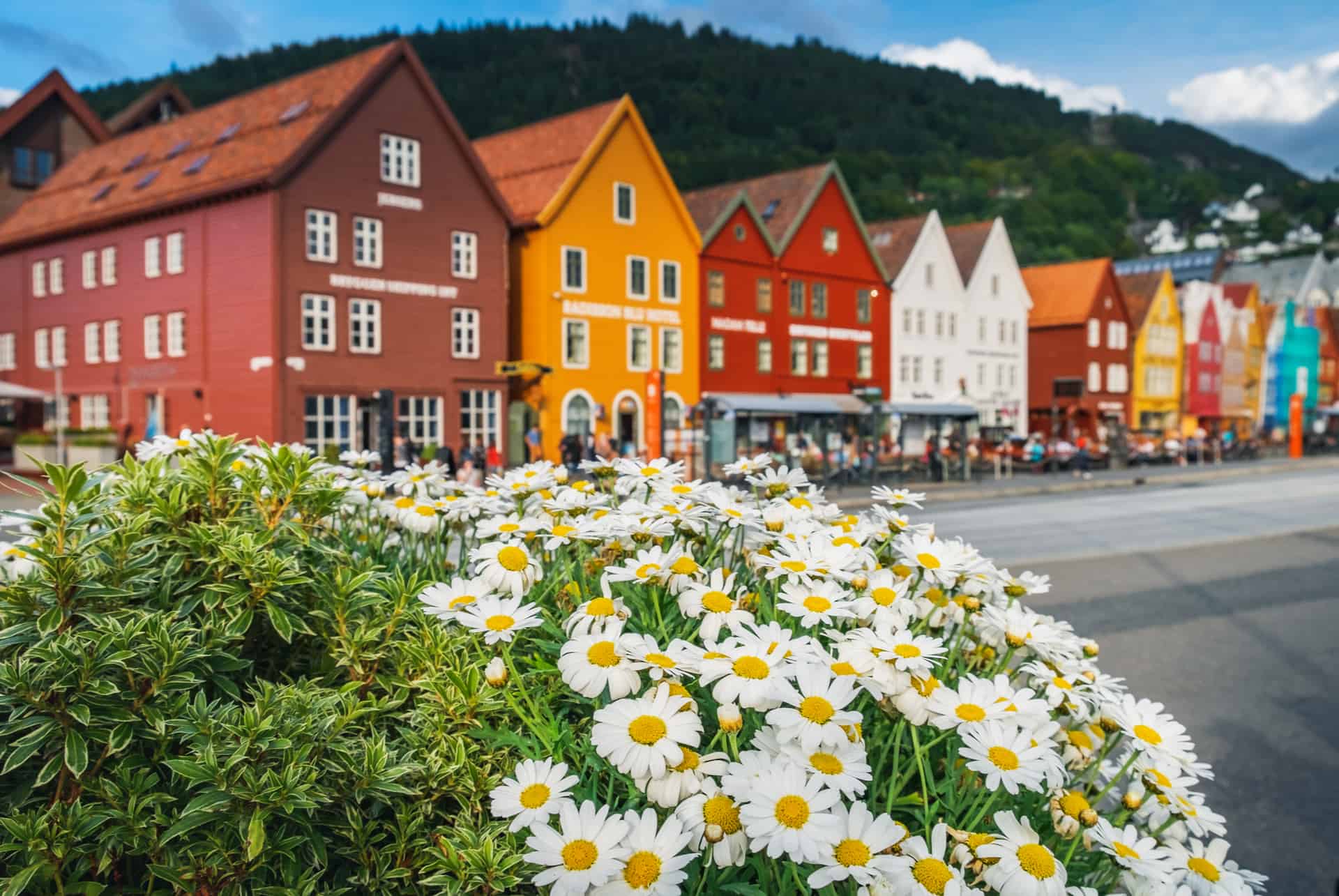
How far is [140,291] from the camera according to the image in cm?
3547

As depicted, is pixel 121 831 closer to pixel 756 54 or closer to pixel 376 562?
pixel 376 562

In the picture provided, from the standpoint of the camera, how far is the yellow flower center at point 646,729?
2.12 m

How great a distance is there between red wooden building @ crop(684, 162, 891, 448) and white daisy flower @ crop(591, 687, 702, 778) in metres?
38.6

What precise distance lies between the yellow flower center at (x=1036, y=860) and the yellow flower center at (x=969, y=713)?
287 millimetres

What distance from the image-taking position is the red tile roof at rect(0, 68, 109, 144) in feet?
155

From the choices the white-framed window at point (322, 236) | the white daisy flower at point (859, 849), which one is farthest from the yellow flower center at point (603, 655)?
the white-framed window at point (322, 236)

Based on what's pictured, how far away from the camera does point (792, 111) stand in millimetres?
139000

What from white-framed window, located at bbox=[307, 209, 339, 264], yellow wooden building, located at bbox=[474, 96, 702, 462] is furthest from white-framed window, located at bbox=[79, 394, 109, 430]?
yellow wooden building, located at bbox=[474, 96, 702, 462]

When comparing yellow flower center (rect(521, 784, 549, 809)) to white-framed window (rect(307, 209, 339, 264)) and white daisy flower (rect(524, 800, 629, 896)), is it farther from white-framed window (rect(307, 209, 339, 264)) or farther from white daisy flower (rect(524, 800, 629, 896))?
white-framed window (rect(307, 209, 339, 264))

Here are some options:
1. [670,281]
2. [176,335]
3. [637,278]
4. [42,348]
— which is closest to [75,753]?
[176,335]

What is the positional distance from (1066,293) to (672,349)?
33.8 metres

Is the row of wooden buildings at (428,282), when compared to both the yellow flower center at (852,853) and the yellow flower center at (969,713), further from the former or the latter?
the yellow flower center at (852,853)

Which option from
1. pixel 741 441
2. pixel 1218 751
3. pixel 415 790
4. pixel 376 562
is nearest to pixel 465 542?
pixel 376 562

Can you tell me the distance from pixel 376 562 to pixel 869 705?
1899mm
